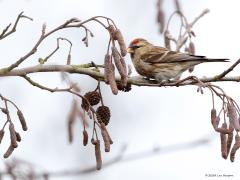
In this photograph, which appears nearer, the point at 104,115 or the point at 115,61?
the point at 115,61

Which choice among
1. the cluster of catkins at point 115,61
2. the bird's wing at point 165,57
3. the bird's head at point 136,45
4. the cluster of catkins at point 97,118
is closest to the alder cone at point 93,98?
the cluster of catkins at point 97,118

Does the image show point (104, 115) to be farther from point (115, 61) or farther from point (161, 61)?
point (161, 61)

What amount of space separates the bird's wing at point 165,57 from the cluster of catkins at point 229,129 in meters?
1.61

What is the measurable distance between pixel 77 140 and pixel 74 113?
747 cm

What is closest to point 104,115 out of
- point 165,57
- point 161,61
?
point 161,61

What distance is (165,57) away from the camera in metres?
5.45

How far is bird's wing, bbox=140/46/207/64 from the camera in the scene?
5182mm

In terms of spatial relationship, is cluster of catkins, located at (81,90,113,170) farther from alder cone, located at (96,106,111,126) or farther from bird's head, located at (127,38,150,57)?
bird's head, located at (127,38,150,57)

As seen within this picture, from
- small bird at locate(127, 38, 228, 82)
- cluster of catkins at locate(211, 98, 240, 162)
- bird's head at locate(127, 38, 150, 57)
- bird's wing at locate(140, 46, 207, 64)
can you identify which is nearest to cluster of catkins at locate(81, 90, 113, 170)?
cluster of catkins at locate(211, 98, 240, 162)

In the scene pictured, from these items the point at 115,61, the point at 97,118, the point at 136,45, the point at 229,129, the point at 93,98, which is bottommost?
the point at 229,129

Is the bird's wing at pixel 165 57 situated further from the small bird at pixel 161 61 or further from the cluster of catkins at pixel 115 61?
the cluster of catkins at pixel 115 61

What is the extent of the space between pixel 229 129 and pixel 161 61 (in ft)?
6.68

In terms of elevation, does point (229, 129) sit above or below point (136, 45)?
below

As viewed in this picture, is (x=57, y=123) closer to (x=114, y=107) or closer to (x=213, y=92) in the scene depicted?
(x=114, y=107)
